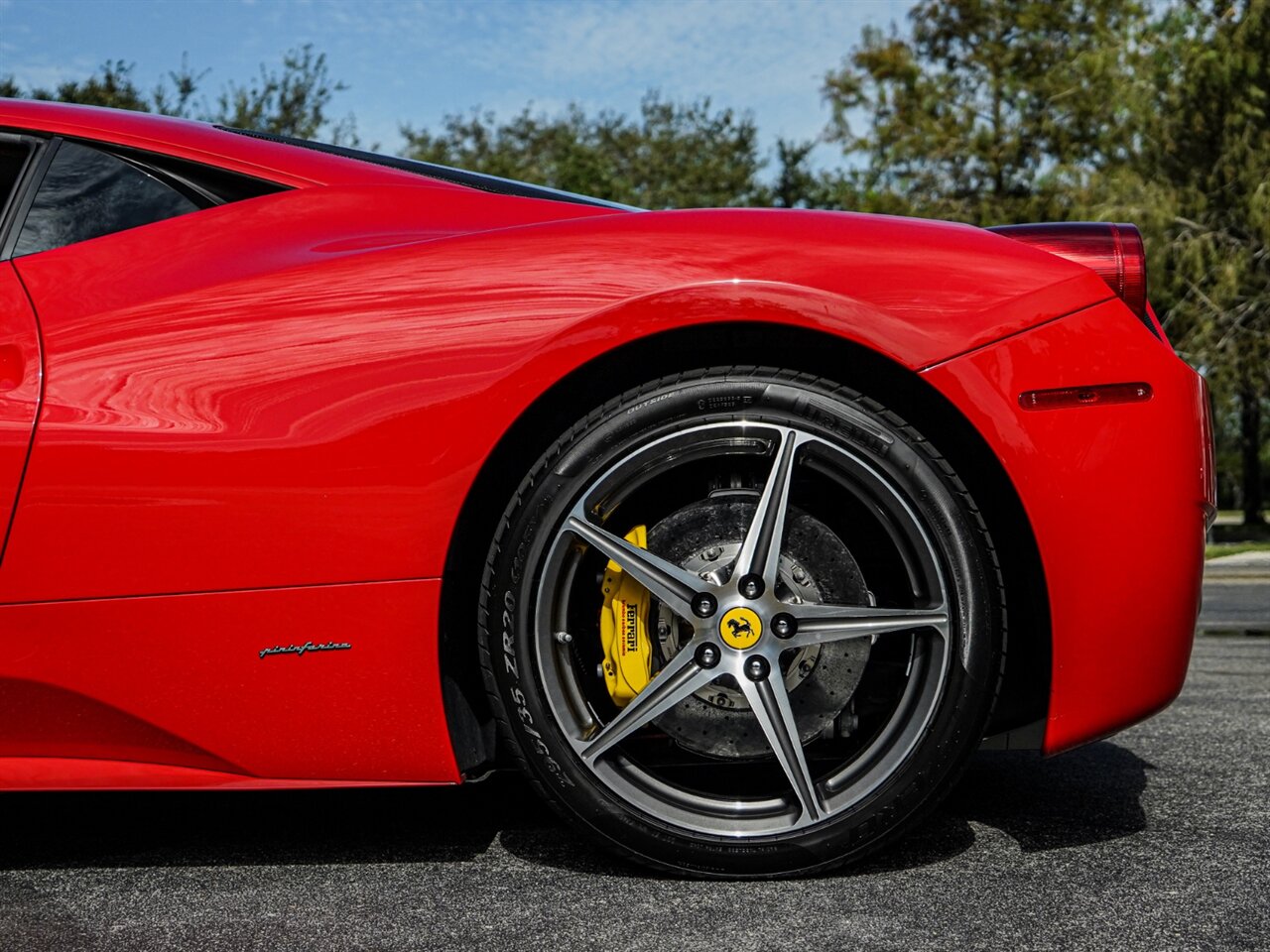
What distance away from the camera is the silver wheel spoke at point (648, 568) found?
1.98 meters

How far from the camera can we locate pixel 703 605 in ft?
6.49

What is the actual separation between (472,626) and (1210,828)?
4.46 feet

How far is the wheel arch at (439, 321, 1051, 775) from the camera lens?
2027 millimetres

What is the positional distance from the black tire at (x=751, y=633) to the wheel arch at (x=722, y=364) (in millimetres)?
67

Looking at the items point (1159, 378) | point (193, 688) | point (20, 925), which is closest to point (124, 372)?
point (193, 688)

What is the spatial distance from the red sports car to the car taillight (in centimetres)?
7

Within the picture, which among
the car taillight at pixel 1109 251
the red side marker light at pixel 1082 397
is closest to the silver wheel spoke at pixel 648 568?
the red side marker light at pixel 1082 397

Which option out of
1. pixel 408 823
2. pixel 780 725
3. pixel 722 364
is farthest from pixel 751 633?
pixel 408 823

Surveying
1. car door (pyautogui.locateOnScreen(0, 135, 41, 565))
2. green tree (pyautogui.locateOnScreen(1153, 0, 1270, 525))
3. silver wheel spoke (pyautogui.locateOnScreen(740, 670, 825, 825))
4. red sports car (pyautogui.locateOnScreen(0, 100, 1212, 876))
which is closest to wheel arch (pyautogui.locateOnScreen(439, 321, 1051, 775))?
red sports car (pyautogui.locateOnScreen(0, 100, 1212, 876))

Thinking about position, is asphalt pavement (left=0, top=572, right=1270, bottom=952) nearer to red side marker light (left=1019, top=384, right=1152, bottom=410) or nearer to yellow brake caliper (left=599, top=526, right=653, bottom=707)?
yellow brake caliper (left=599, top=526, right=653, bottom=707)

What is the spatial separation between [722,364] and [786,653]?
0.50 meters

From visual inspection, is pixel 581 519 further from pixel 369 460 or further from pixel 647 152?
pixel 647 152

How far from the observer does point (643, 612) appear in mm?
2107

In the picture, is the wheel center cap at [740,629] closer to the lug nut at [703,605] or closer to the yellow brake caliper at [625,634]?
the lug nut at [703,605]
